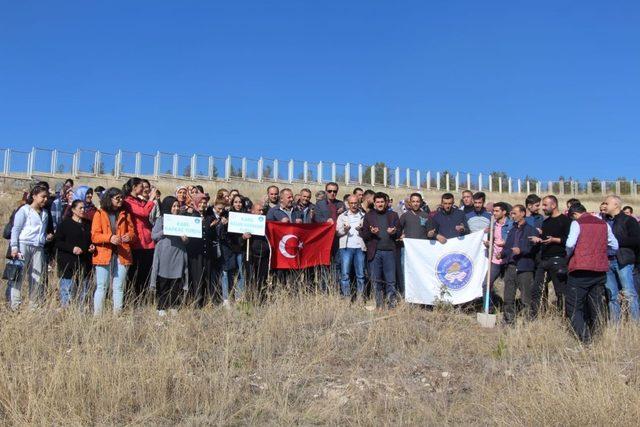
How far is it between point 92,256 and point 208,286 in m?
1.92

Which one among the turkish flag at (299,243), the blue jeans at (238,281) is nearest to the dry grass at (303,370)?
the blue jeans at (238,281)

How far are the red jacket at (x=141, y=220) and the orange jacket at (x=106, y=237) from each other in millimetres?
460

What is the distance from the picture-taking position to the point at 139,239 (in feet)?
30.7

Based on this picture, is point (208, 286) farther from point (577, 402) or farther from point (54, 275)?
point (577, 402)

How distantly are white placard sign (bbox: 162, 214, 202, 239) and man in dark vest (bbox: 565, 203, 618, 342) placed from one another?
217 inches

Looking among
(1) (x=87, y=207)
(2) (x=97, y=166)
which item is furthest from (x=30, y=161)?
(1) (x=87, y=207)

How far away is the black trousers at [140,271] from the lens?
9547mm

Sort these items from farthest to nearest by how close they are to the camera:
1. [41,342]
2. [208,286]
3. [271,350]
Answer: [208,286] → [271,350] → [41,342]

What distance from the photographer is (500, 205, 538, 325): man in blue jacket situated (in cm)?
937

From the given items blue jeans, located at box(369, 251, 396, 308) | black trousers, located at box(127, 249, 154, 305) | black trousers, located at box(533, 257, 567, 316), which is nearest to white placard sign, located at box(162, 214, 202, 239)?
black trousers, located at box(127, 249, 154, 305)

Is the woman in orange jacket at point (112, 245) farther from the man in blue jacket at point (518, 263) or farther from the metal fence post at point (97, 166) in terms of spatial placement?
the metal fence post at point (97, 166)

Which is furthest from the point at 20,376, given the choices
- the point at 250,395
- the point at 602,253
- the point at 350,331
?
the point at 602,253

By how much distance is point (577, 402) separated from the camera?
5.16 meters

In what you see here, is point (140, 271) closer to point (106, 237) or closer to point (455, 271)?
point (106, 237)
